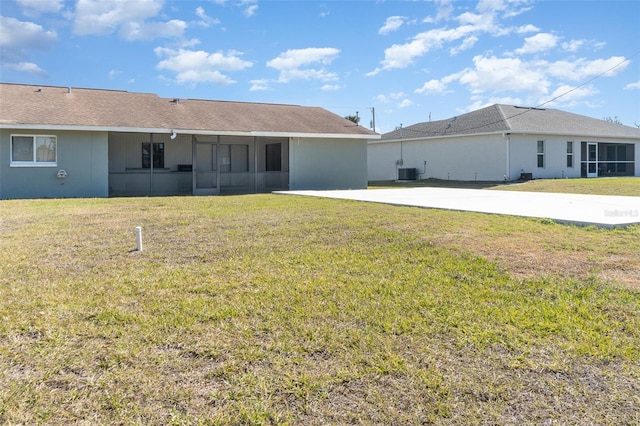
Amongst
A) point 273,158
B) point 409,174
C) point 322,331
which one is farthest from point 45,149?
point 409,174

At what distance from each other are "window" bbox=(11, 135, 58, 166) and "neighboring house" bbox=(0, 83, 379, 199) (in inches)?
1.2

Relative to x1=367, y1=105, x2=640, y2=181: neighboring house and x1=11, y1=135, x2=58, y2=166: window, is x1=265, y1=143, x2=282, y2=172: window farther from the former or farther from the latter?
x1=367, y1=105, x2=640, y2=181: neighboring house

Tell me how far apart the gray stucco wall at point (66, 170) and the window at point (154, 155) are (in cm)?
348

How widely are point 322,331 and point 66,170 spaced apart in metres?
15.8

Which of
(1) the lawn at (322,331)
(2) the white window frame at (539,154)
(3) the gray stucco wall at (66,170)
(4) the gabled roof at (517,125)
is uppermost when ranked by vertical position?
(4) the gabled roof at (517,125)

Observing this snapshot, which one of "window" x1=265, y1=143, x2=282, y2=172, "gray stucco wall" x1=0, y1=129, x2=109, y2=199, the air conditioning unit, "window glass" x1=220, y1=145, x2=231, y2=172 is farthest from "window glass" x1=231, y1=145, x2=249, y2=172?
the air conditioning unit

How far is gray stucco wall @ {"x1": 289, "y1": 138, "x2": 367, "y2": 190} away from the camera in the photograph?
21.0m

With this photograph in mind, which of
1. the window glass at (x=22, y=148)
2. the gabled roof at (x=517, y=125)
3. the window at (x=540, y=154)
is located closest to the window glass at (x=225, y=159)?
the window glass at (x=22, y=148)

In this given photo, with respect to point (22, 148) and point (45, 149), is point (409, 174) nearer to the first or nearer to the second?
point (45, 149)

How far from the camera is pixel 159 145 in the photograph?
→ 21.0 m

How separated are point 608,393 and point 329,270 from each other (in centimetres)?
326

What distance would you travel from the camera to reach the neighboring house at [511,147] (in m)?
26.3

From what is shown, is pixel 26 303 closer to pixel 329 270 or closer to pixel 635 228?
pixel 329 270

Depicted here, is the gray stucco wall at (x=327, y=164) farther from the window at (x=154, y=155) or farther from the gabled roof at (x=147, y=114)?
the window at (x=154, y=155)
